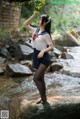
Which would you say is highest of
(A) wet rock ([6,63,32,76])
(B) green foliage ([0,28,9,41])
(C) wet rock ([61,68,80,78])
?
(A) wet rock ([6,63,32,76])

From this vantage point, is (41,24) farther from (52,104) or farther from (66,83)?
(66,83)

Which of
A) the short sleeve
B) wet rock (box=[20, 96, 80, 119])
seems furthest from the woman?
wet rock (box=[20, 96, 80, 119])

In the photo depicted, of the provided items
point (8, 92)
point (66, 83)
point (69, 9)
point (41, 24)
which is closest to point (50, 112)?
point (41, 24)

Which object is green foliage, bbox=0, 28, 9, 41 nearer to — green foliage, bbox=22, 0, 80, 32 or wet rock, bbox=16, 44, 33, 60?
wet rock, bbox=16, 44, 33, 60

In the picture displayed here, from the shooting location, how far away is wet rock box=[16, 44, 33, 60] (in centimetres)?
1191

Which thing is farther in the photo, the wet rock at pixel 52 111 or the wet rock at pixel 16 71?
the wet rock at pixel 16 71

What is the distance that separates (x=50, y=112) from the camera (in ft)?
15.8

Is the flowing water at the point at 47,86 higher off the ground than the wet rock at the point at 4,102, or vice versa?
the wet rock at the point at 4,102

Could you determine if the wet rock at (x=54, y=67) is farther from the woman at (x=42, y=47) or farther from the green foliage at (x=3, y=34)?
the woman at (x=42, y=47)

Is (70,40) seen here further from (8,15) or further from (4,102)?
(4,102)

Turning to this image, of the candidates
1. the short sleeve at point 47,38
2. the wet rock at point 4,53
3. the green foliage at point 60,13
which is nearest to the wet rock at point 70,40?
the green foliage at point 60,13

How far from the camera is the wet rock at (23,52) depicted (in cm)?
1191

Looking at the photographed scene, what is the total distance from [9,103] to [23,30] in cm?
1114

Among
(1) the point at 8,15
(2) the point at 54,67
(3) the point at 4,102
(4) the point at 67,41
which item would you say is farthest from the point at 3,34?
(3) the point at 4,102
